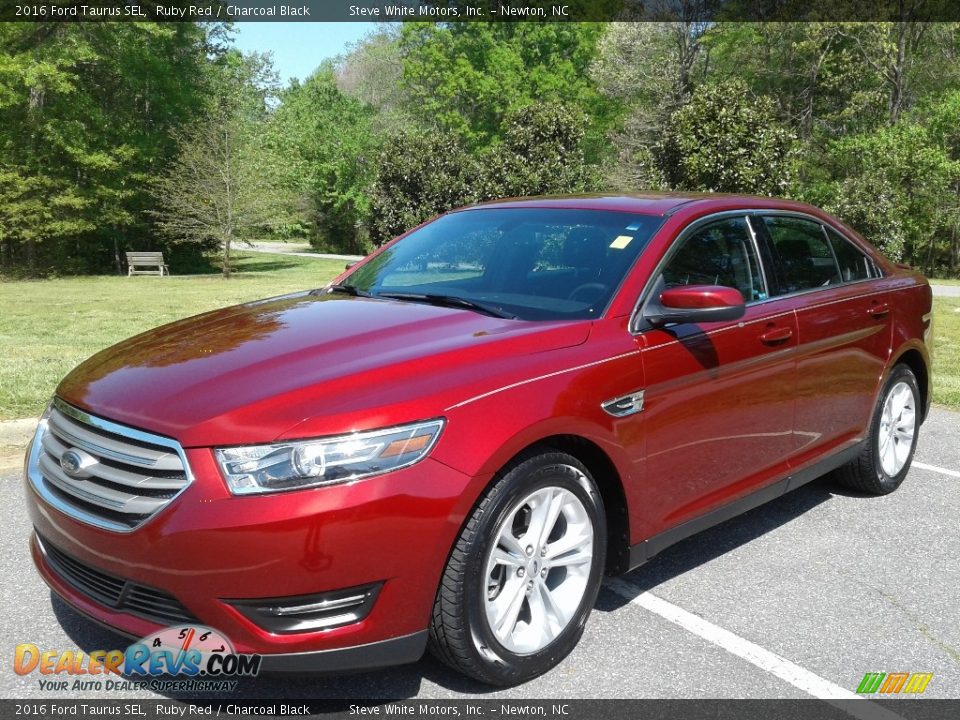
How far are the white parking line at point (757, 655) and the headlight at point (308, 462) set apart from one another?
63.7 inches

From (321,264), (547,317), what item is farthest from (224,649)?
(321,264)

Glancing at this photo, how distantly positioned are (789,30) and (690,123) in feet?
72.9

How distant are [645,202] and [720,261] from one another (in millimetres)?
456

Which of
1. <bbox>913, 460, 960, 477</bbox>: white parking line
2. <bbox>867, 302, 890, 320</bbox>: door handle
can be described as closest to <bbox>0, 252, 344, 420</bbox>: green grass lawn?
<bbox>867, 302, 890, 320</bbox>: door handle

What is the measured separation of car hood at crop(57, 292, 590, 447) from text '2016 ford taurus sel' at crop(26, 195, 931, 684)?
13 millimetres

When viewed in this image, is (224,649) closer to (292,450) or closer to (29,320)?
(292,450)

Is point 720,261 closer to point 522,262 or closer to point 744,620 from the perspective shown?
point 522,262

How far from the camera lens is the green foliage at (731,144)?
712 inches

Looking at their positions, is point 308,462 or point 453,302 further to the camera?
point 453,302

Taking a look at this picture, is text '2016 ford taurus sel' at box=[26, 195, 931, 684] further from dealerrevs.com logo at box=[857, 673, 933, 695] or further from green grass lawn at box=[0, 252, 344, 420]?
green grass lawn at box=[0, 252, 344, 420]

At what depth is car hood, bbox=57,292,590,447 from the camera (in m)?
2.61

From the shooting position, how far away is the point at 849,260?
4930 millimetres

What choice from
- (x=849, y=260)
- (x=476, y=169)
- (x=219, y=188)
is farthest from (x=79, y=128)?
(x=849, y=260)

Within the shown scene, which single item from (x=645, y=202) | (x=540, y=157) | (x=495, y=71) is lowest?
(x=645, y=202)
